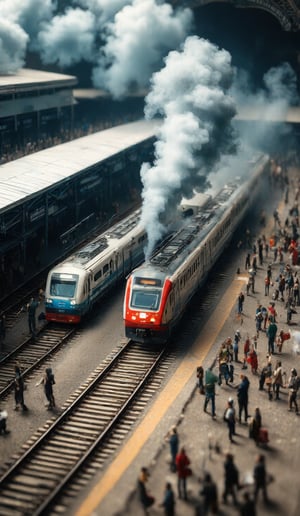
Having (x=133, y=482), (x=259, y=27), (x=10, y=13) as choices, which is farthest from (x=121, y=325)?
(x=259, y=27)

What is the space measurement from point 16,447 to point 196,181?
18.7 meters

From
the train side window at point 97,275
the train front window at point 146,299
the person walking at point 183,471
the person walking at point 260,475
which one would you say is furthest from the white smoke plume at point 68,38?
the person walking at point 260,475

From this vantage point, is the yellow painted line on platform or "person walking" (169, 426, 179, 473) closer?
the yellow painted line on platform

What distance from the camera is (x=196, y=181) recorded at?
35.8 meters

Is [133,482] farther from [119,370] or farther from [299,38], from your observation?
[299,38]

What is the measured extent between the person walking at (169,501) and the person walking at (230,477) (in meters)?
1.51

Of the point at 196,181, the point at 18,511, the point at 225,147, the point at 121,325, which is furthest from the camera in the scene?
the point at 225,147

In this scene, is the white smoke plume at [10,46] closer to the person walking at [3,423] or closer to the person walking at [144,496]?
the person walking at [3,423]

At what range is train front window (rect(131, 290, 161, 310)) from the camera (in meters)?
27.0

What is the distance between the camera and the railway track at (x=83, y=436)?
60.1ft

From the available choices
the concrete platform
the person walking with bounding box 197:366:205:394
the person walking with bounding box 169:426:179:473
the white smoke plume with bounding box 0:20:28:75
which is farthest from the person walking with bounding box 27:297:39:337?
the white smoke plume with bounding box 0:20:28:75

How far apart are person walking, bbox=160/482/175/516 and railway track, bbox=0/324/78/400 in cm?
881

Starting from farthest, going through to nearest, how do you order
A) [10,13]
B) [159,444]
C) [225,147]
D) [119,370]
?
1. [10,13]
2. [225,147]
3. [119,370]
4. [159,444]

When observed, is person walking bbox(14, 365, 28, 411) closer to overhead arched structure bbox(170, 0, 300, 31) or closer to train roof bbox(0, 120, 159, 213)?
train roof bbox(0, 120, 159, 213)
